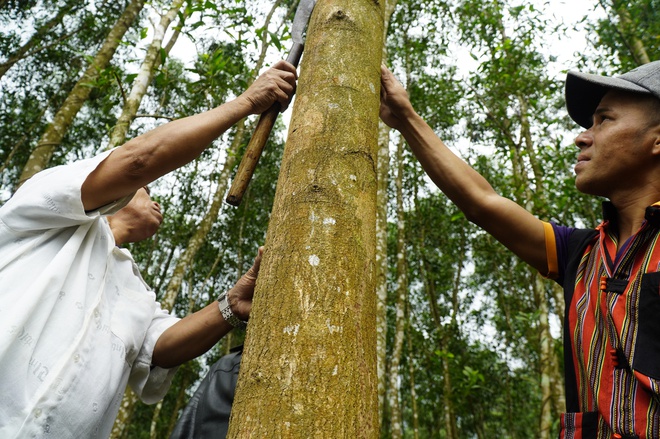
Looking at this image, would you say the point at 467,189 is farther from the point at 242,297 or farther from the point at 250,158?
the point at 242,297

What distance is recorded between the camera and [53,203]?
162cm

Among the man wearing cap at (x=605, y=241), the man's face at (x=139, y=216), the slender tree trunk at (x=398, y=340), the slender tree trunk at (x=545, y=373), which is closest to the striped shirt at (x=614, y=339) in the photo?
the man wearing cap at (x=605, y=241)

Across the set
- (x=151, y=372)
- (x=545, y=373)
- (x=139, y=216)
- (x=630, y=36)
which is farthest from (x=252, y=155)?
(x=630, y=36)

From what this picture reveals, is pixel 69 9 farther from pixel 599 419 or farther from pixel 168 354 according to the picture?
pixel 599 419

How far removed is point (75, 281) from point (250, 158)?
2.50 feet

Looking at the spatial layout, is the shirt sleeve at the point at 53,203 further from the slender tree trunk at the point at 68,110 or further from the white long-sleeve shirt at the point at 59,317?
the slender tree trunk at the point at 68,110

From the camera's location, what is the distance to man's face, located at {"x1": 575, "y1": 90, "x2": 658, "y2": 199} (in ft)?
5.45

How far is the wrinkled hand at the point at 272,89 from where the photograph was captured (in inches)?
68.1

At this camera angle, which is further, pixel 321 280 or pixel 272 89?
pixel 272 89

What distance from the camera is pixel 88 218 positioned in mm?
1688

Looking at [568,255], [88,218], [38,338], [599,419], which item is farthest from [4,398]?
[568,255]

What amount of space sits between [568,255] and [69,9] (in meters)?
10.9

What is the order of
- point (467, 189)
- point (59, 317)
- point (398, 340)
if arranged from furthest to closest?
point (398, 340) < point (467, 189) < point (59, 317)

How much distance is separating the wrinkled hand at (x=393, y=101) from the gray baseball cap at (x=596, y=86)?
2.19ft
